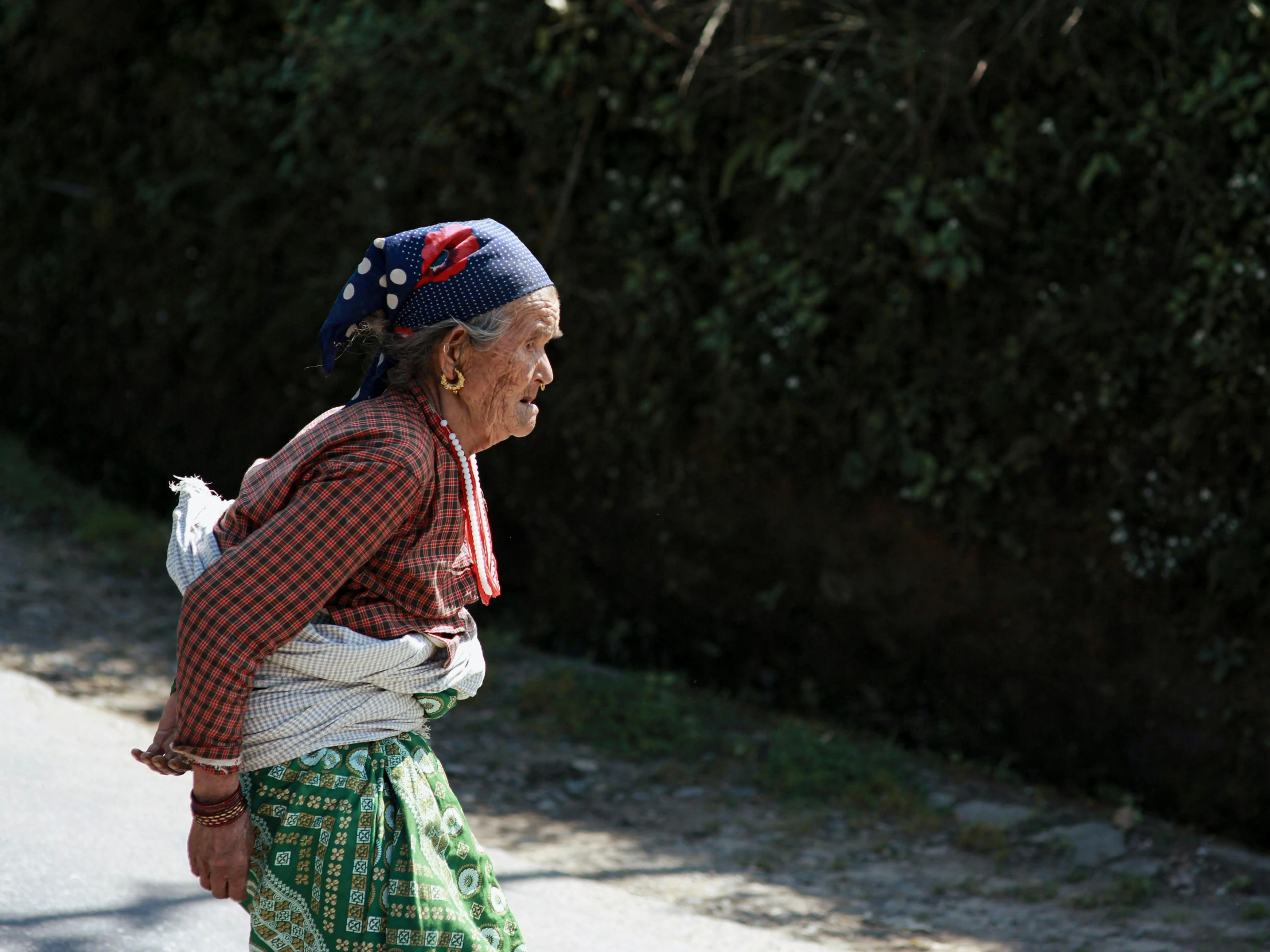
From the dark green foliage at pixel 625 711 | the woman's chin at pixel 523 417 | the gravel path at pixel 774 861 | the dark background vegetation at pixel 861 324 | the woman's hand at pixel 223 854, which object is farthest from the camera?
the dark green foliage at pixel 625 711

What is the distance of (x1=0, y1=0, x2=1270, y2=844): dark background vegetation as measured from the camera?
427 cm

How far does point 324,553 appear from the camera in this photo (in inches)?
71.1

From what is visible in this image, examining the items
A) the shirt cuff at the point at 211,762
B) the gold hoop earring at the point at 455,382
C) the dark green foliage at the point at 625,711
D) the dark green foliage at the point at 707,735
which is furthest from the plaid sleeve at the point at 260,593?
the dark green foliage at the point at 625,711

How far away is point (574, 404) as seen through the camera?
5.81 metres

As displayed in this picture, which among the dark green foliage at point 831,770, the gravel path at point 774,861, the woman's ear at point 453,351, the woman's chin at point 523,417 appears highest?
the woman's ear at point 453,351

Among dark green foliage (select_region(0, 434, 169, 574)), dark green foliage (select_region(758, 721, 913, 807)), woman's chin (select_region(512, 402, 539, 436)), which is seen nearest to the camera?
woman's chin (select_region(512, 402, 539, 436))

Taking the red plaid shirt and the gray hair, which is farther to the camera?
the gray hair

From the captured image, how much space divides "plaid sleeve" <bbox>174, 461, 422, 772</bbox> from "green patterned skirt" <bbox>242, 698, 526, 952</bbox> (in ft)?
0.46

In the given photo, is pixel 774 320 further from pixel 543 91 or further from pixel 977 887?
pixel 977 887

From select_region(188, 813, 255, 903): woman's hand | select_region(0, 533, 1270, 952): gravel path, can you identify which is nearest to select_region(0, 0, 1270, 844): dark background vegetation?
select_region(0, 533, 1270, 952): gravel path

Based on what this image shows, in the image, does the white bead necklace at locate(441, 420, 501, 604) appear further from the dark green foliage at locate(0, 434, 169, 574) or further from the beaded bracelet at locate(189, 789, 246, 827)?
the dark green foliage at locate(0, 434, 169, 574)

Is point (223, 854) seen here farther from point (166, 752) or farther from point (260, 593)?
point (260, 593)

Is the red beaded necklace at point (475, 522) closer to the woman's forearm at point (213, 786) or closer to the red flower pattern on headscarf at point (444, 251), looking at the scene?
the red flower pattern on headscarf at point (444, 251)

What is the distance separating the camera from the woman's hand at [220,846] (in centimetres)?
186
